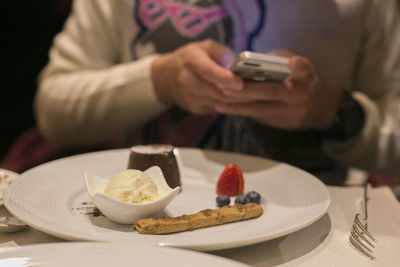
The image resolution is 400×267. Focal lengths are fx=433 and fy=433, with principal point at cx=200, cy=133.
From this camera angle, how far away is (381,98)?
1.57 metres

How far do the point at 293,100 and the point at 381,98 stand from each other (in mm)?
579

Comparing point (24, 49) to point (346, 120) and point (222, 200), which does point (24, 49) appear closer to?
point (346, 120)

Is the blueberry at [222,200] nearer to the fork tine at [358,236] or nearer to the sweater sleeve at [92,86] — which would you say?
the fork tine at [358,236]

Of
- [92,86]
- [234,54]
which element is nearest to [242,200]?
[234,54]

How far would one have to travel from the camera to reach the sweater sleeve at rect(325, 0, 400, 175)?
144cm

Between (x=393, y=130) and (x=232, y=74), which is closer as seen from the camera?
(x=232, y=74)

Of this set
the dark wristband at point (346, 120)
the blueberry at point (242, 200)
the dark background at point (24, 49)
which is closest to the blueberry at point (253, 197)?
the blueberry at point (242, 200)

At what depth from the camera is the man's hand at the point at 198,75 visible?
1.09 metres

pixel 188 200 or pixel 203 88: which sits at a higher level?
pixel 203 88

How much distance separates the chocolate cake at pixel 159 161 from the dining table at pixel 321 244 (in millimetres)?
304

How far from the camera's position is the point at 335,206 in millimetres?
912

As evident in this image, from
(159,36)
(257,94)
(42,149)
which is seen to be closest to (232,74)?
(257,94)

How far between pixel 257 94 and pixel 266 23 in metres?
0.44

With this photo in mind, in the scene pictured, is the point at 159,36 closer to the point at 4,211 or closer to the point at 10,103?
the point at 4,211
